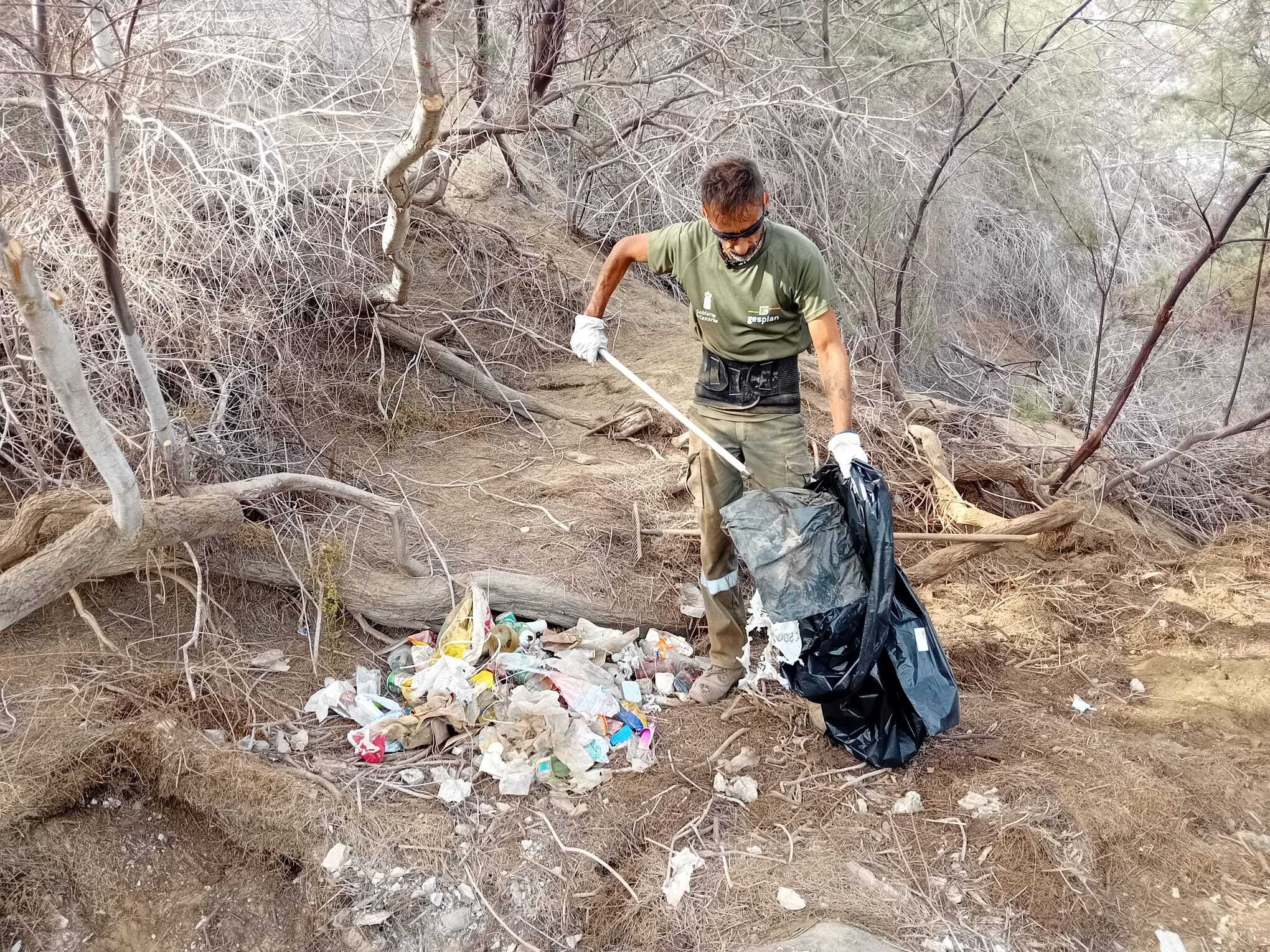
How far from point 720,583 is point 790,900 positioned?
3.85 feet

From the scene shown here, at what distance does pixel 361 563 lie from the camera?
3787 millimetres

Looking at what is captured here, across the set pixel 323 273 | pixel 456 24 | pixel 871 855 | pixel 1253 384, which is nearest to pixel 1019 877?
pixel 871 855

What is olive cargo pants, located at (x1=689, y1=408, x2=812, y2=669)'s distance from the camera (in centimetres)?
A: 325

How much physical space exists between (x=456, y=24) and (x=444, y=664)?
4974mm

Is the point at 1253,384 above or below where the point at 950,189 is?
below

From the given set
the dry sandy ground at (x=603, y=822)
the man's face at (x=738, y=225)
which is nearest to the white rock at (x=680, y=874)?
the dry sandy ground at (x=603, y=822)

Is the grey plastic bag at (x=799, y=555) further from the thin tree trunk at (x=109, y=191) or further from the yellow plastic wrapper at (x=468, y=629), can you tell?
the thin tree trunk at (x=109, y=191)

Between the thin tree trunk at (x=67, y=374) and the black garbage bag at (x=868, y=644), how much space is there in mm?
1981

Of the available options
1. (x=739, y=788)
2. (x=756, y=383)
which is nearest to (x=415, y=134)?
(x=756, y=383)

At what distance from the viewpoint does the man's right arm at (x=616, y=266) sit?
3277 millimetres

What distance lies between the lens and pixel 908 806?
2.90 meters

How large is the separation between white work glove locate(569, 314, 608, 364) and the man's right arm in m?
0.03

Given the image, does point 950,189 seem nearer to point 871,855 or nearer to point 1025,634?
point 1025,634

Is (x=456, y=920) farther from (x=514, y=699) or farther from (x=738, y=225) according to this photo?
(x=738, y=225)
